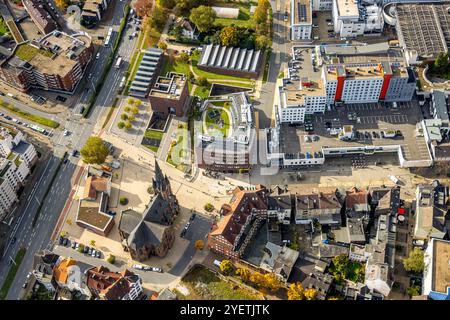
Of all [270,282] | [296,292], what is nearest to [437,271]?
[296,292]

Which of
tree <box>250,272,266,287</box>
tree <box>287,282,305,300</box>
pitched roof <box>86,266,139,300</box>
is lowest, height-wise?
tree <box>287,282,305,300</box>

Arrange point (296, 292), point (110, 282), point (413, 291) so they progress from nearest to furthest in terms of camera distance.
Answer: point (110, 282) < point (296, 292) < point (413, 291)

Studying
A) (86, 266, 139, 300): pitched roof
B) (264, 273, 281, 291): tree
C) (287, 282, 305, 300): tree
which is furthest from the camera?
(264, 273, 281, 291): tree

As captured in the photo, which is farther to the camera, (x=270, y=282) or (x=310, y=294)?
(x=270, y=282)

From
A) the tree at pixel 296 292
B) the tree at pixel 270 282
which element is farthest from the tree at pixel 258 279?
the tree at pixel 296 292

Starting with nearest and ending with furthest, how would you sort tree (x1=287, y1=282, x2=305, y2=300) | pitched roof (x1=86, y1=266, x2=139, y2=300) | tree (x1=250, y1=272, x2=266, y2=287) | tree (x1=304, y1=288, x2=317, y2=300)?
pitched roof (x1=86, y1=266, x2=139, y2=300) < tree (x1=304, y1=288, x2=317, y2=300) < tree (x1=287, y1=282, x2=305, y2=300) < tree (x1=250, y1=272, x2=266, y2=287)

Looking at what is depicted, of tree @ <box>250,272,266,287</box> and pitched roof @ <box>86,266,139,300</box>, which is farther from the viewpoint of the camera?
tree @ <box>250,272,266,287</box>

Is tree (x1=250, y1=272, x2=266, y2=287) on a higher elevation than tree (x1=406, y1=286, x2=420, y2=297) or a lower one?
higher

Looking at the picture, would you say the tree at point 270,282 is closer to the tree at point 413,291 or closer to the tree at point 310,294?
the tree at point 310,294

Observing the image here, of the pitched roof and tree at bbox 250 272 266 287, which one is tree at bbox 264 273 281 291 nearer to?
tree at bbox 250 272 266 287

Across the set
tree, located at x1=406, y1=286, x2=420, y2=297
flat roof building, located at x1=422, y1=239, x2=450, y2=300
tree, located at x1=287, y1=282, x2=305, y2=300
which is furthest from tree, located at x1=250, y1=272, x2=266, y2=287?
flat roof building, located at x1=422, y1=239, x2=450, y2=300

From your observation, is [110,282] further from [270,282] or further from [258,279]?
[270,282]
